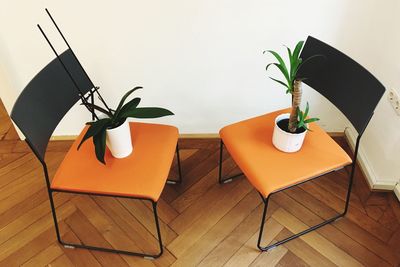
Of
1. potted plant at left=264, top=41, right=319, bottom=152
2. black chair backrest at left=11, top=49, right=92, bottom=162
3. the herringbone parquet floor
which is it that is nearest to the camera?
black chair backrest at left=11, top=49, right=92, bottom=162

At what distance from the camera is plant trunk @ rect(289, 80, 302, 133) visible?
130 centimetres

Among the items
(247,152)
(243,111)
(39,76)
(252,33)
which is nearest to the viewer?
(39,76)

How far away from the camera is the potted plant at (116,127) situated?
4.32ft

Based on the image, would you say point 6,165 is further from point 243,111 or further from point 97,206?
point 243,111

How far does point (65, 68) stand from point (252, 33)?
90 centimetres

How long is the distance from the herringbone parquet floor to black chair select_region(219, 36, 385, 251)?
135 millimetres

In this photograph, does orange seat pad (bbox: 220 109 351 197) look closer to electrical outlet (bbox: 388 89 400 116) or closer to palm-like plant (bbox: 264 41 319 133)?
palm-like plant (bbox: 264 41 319 133)

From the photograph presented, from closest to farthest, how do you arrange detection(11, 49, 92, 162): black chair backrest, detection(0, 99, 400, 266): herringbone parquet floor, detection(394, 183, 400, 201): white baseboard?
detection(11, 49, 92, 162): black chair backrest
detection(0, 99, 400, 266): herringbone parquet floor
detection(394, 183, 400, 201): white baseboard

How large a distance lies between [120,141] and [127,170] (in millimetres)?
119

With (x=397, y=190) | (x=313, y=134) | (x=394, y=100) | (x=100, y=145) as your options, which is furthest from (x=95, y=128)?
(x=397, y=190)

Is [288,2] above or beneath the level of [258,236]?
above

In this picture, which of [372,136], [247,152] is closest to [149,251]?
[247,152]

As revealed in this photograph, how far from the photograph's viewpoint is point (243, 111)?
201cm

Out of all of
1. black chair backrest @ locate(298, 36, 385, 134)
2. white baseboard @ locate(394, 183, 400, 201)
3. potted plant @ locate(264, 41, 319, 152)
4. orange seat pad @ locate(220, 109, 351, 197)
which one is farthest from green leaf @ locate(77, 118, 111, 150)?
white baseboard @ locate(394, 183, 400, 201)
